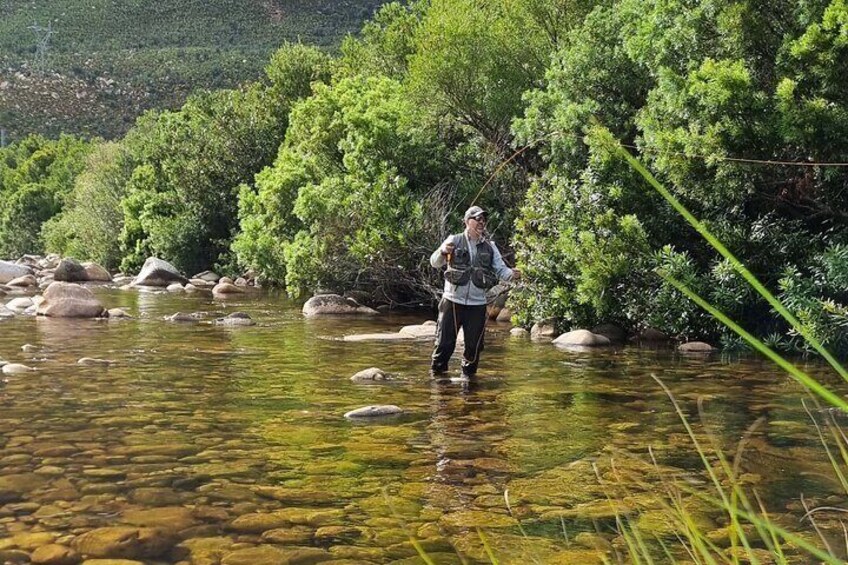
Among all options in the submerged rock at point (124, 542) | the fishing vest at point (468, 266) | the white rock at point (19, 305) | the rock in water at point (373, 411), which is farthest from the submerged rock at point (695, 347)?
the white rock at point (19, 305)

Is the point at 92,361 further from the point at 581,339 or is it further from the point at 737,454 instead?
the point at 737,454

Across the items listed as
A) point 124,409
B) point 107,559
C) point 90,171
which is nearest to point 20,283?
point 90,171

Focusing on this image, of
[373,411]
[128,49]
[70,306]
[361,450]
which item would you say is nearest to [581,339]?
[373,411]

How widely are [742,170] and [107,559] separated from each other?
1145cm

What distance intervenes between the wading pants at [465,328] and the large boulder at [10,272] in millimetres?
26738

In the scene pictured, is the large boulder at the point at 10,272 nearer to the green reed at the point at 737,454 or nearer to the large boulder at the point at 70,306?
the large boulder at the point at 70,306

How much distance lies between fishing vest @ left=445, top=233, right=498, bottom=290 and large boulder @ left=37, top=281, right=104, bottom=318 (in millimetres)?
11300

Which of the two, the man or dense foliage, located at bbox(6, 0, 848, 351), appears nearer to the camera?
the man

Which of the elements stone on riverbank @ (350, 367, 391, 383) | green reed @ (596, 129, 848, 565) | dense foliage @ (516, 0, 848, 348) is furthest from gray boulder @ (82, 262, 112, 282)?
green reed @ (596, 129, 848, 565)

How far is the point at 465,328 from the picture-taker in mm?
11117

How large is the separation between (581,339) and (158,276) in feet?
70.1

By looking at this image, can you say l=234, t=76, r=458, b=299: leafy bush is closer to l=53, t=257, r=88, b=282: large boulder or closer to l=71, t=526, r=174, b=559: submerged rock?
l=53, t=257, r=88, b=282: large boulder

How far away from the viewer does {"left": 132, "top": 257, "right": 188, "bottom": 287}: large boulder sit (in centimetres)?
3303

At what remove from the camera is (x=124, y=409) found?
8875 millimetres
